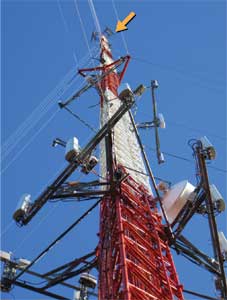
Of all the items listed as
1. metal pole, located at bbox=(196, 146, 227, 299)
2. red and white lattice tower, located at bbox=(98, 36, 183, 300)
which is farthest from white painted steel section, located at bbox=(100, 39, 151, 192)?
metal pole, located at bbox=(196, 146, 227, 299)

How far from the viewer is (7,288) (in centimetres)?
2142

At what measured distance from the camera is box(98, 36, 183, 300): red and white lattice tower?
1747cm

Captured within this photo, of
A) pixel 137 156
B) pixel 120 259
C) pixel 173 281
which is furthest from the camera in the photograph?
pixel 137 156

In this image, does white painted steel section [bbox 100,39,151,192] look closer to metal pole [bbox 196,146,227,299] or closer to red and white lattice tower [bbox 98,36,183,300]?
red and white lattice tower [bbox 98,36,183,300]

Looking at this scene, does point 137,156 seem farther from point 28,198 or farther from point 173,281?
point 173,281

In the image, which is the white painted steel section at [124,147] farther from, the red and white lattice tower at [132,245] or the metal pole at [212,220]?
the metal pole at [212,220]

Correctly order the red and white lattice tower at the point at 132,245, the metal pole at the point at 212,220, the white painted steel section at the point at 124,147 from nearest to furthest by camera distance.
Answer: the red and white lattice tower at the point at 132,245
the metal pole at the point at 212,220
the white painted steel section at the point at 124,147

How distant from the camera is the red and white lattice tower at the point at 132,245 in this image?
57.3ft

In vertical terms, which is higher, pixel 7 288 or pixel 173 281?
pixel 173 281

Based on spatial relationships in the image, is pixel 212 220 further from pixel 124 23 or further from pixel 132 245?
pixel 124 23

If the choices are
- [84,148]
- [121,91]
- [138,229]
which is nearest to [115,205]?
[138,229]

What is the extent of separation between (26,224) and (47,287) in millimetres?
2384

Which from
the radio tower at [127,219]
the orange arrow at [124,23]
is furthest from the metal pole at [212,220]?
the orange arrow at [124,23]

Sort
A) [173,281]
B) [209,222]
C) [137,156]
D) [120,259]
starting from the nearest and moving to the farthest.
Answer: [120,259] < [173,281] < [209,222] < [137,156]
